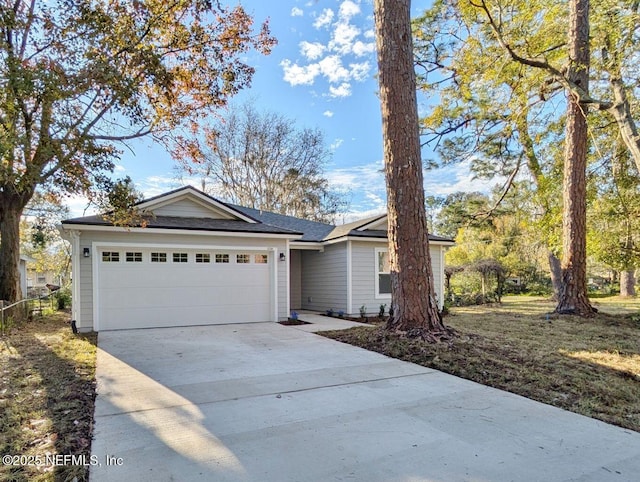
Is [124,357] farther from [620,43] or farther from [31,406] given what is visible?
[620,43]

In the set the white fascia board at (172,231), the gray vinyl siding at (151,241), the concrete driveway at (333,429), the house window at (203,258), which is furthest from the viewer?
the house window at (203,258)

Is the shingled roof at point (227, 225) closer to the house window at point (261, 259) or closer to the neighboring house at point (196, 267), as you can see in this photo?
the neighboring house at point (196, 267)

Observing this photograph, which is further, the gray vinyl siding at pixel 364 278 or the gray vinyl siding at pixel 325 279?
the gray vinyl siding at pixel 325 279

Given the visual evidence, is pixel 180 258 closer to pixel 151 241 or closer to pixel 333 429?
pixel 151 241

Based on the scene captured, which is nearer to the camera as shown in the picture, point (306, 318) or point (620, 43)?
point (620, 43)

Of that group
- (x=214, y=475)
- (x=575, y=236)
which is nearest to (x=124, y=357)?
(x=214, y=475)

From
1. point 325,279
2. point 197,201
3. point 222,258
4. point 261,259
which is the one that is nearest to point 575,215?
point 325,279

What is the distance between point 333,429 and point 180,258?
24.8 feet

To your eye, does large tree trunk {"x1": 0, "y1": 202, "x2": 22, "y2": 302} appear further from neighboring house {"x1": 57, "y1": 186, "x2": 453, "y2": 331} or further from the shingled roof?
the shingled roof

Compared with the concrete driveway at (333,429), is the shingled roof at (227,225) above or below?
above

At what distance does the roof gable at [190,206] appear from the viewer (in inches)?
418

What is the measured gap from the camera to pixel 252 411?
3.74m

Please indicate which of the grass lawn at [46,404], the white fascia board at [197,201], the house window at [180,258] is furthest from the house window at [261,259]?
the grass lawn at [46,404]

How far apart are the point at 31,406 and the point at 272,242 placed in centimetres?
727
